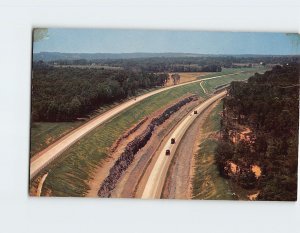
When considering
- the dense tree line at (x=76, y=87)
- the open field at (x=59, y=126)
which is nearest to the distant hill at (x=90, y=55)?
the dense tree line at (x=76, y=87)

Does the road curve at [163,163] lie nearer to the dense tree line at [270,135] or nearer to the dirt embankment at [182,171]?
the dirt embankment at [182,171]

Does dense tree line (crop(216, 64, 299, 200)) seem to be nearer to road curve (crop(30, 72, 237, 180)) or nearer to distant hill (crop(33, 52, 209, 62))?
road curve (crop(30, 72, 237, 180))

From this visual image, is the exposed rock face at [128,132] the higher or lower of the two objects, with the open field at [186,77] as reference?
lower

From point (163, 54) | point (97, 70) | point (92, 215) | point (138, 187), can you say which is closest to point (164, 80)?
point (163, 54)

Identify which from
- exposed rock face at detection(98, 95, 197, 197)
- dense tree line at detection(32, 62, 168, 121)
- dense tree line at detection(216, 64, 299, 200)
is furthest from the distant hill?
dense tree line at detection(216, 64, 299, 200)

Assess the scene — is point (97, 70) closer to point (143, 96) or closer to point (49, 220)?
point (143, 96)

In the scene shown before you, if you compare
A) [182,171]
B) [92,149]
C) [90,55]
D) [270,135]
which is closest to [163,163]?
[182,171]
